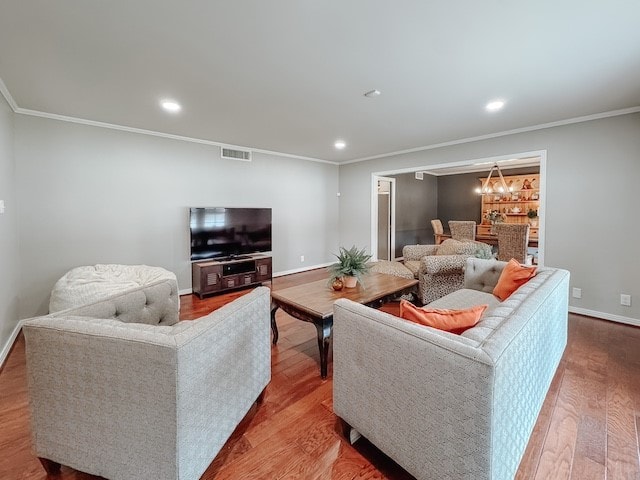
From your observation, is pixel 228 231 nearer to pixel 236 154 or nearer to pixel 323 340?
pixel 236 154

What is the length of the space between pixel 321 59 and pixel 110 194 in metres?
3.27

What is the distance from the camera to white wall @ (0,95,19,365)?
2.61 m

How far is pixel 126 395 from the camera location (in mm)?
1176

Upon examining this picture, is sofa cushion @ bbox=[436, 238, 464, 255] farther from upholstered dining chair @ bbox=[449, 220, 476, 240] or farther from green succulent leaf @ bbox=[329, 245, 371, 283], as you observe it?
upholstered dining chair @ bbox=[449, 220, 476, 240]

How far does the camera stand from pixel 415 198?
802 cm

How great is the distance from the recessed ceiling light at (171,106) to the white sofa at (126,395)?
239cm

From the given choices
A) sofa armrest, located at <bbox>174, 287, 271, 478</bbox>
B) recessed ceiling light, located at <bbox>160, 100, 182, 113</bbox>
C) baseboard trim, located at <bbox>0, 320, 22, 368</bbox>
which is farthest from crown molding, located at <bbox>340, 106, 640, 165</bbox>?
baseboard trim, located at <bbox>0, 320, 22, 368</bbox>

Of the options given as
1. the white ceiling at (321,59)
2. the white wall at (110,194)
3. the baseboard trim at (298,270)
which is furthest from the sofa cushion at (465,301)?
the white wall at (110,194)

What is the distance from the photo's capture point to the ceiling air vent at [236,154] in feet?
15.9

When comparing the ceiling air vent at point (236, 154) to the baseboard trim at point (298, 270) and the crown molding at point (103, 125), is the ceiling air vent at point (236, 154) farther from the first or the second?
the baseboard trim at point (298, 270)

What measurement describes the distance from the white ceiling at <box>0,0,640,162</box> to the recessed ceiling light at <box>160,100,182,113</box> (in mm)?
72

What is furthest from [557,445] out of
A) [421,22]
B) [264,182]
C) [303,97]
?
[264,182]

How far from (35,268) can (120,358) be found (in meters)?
3.33

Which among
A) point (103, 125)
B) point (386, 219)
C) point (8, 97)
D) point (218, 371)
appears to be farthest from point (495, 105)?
point (8, 97)
